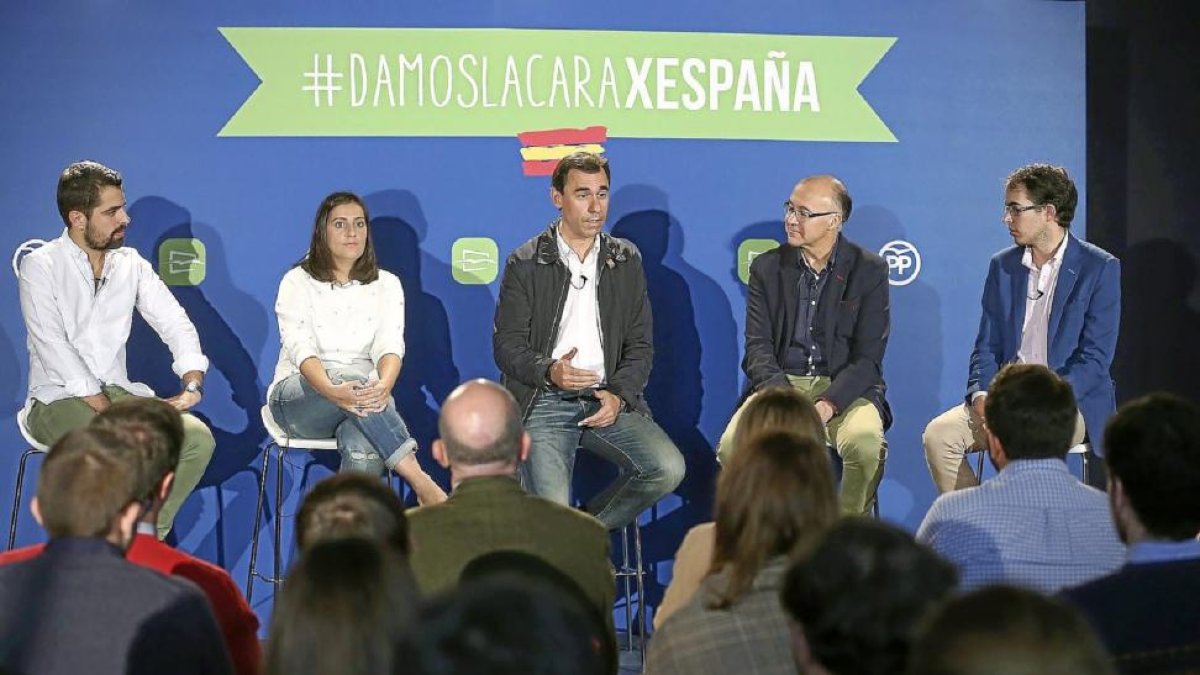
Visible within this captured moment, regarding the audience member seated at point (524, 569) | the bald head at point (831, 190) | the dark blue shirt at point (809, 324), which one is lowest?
the audience member seated at point (524, 569)

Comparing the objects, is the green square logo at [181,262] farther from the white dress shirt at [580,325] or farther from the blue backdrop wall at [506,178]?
the white dress shirt at [580,325]

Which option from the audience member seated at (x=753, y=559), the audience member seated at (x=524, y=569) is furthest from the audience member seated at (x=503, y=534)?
the audience member seated at (x=753, y=559)

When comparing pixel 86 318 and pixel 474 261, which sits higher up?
pixel 474 261

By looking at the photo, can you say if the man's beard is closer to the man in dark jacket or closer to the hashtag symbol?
the hashtag symbol

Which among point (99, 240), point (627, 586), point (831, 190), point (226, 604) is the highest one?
point (831, 190)

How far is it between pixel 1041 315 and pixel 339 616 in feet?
12.9

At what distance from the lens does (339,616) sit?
5.64 feet

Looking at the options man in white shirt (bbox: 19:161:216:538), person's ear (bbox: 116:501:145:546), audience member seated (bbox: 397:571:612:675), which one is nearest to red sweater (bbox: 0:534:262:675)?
person's ear (bbox: 116:501:145:546)

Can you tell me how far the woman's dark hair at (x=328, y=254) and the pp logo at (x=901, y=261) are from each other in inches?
80.2

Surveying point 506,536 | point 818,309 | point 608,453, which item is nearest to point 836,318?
point 818,309

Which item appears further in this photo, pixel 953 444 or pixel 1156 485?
pixel 953 444

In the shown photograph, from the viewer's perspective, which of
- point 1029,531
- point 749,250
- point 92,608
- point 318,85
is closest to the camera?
point 92,608

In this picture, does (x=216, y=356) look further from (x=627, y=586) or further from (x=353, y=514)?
(x=353, y=514)

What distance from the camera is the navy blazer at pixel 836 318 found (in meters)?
5.09
